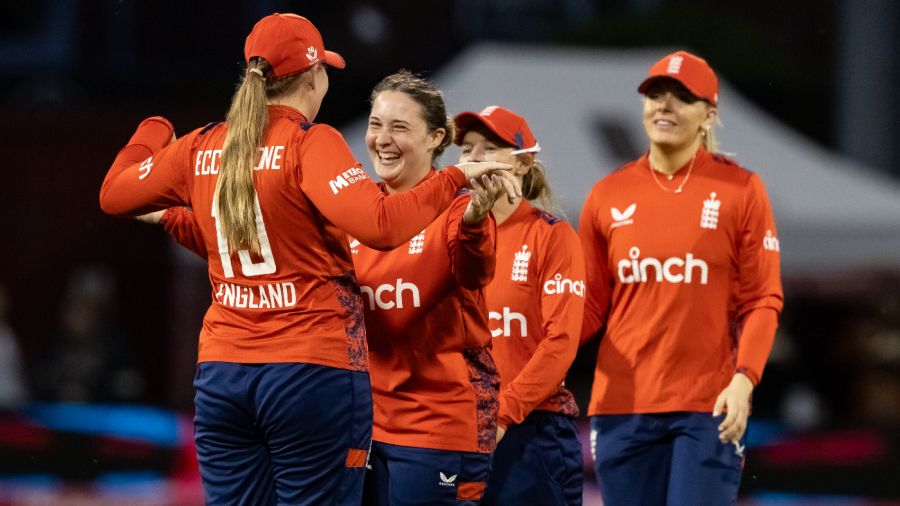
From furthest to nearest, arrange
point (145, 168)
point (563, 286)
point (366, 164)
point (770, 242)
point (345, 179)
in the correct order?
point (366, 164)
point (770, 242)
point (563, 286)
point (145, 168)
point (345, 179)

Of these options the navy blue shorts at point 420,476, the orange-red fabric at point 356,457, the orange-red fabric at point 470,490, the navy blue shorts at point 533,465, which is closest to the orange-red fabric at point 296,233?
the orange-red fabric at point 356,457

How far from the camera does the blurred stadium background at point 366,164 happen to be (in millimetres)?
8469

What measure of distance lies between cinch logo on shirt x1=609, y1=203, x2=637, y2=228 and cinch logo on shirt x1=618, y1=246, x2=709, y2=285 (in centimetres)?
12

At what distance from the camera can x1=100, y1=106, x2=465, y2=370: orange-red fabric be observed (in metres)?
3.97

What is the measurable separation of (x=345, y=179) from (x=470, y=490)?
3.87ft

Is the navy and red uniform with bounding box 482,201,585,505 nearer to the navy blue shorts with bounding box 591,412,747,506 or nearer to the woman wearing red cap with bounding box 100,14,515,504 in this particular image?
the navy blue shorts with bounding box 591,412,747,506

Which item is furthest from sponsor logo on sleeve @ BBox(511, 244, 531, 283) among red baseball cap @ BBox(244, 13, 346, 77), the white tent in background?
the white tent in background

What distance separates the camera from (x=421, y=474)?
446 cm

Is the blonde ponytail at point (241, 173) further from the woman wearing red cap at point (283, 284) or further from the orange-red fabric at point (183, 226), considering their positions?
the orange-red fabric at point (183, 226)

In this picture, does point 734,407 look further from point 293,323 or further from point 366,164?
point 366,164

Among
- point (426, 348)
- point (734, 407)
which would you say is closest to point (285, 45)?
point (426, 348)

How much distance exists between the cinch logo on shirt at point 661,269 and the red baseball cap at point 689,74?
62 cm

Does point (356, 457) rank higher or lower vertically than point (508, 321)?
lower

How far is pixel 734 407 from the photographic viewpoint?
195 inches
